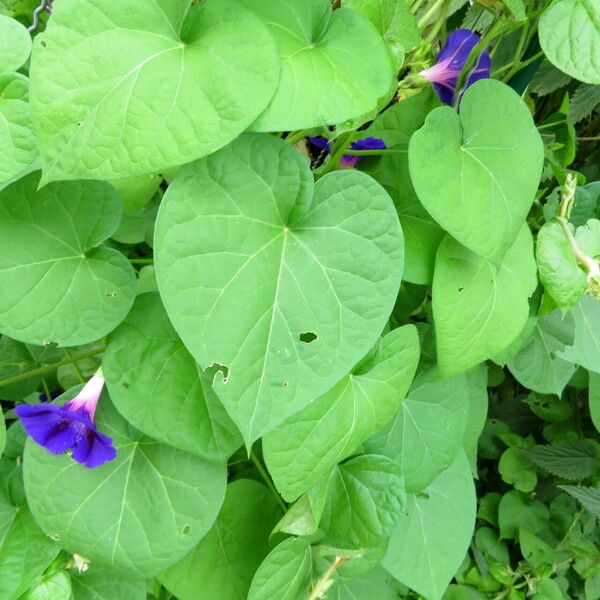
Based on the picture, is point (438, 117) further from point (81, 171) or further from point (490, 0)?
point (81, 171)

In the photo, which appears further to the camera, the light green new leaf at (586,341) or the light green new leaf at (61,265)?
the light green new leaf at (586,341)

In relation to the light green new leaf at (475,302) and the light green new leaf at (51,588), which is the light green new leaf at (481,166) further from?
the light green new leaf at (51,588)

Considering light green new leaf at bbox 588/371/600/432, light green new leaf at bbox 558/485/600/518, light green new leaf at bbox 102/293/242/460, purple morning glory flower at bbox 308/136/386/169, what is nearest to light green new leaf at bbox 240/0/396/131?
purple morning glory flower at bbox 308/136/386/169

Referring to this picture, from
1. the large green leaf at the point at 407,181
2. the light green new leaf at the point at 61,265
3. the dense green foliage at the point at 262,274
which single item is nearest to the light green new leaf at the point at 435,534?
the dense green foliage at the point at 262,274

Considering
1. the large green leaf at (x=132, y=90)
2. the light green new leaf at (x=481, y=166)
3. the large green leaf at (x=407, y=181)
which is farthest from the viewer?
the large green leaf at (x=407, y=181)

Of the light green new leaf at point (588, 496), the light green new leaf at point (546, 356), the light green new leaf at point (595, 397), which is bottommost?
the light green new leaf at point (588, 496)

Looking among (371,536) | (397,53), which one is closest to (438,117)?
(397,53)
